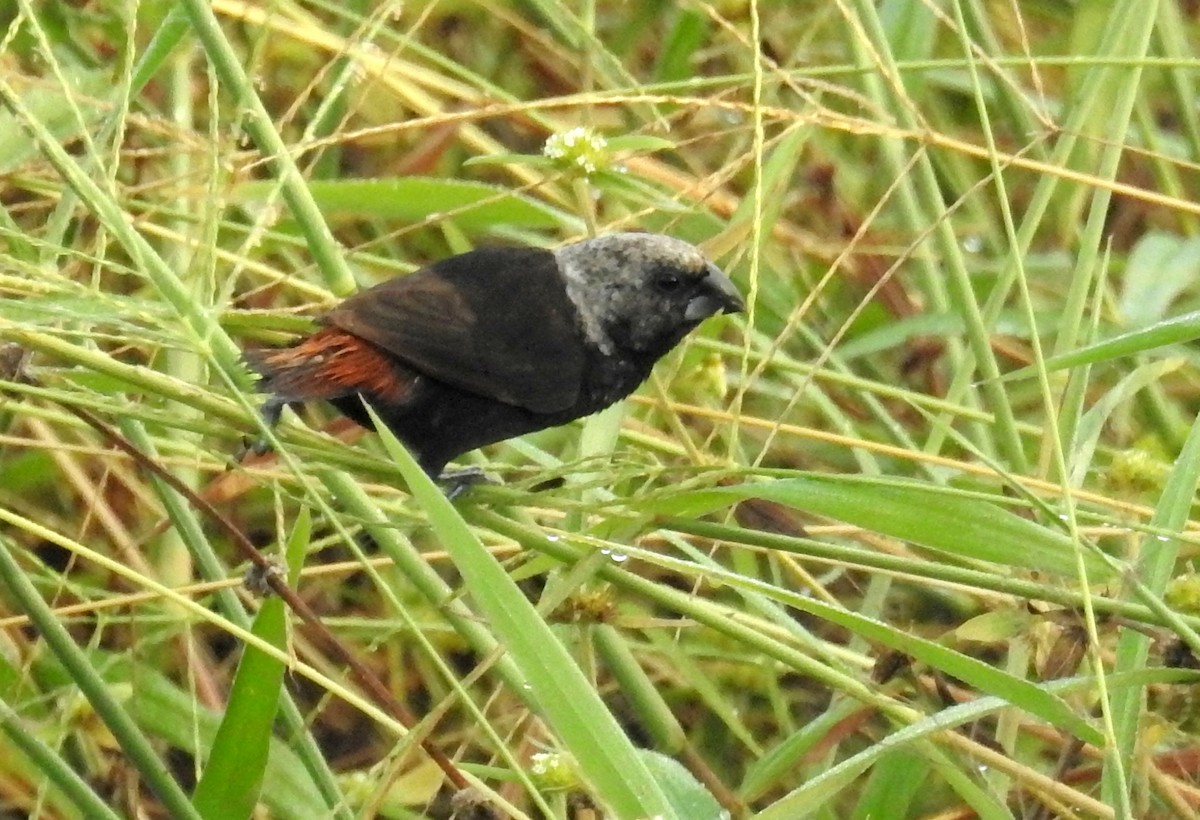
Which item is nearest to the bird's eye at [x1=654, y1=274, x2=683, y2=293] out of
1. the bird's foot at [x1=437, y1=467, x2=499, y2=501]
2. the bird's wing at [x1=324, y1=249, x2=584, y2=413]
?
the bird's wing at [x1=324, y1=249, x2=584, y2=413]

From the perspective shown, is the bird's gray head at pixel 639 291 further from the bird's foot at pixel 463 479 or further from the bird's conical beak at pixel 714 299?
the bird's foot at pixel 463 479

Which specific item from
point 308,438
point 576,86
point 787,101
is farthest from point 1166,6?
point 308,438

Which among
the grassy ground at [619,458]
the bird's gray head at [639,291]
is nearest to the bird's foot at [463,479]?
the grassy ground at [619,458]

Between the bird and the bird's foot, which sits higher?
the bird

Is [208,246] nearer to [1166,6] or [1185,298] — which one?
[1166,6]

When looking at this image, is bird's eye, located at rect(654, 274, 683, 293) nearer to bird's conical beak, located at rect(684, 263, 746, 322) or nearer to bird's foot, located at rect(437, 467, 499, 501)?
bird's conical beak, located at rect(684, 263, 746, 322)

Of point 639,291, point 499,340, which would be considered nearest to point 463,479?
point 499,340
